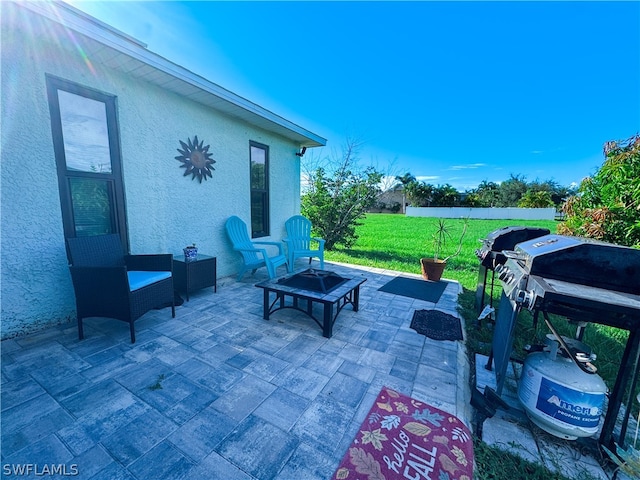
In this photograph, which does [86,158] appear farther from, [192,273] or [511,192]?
[511,192]

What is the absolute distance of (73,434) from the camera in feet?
4.40

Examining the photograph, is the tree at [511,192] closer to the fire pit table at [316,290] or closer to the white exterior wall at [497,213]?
the white exterior wall at [497,213]

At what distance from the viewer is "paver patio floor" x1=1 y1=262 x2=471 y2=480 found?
1.24 metres

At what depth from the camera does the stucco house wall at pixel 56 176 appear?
2.19m

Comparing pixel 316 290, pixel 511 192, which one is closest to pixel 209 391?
pixel 316 290

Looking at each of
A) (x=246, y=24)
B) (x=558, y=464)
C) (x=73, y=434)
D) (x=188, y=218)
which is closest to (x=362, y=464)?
(x=558, y=464)

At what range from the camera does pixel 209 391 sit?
5.61 feet

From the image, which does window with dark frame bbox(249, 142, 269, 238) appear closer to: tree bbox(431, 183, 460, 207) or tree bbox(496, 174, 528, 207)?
tree bbox(431, 183, 460, 207)

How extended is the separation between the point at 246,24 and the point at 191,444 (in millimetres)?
5278

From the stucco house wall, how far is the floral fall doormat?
3213mm

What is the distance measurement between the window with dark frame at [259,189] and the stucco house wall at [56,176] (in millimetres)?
316

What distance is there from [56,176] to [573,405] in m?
4.43

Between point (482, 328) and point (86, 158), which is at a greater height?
point (86, 158)

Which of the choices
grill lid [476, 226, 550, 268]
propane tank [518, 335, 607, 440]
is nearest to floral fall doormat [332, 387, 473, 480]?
propane tank [518, 335, 607, 440]
